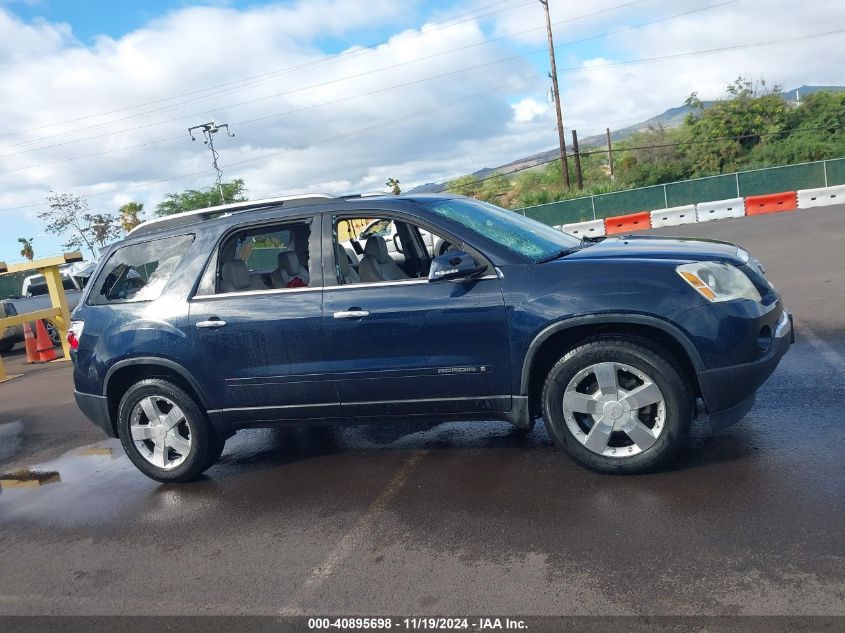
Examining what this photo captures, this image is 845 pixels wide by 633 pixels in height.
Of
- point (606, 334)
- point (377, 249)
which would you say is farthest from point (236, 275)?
point (606, 334)

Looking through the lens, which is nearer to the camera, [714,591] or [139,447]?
[714,591]

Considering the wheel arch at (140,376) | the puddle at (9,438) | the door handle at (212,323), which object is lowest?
the puddle at (9,438)

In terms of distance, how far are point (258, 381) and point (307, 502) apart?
0.88m

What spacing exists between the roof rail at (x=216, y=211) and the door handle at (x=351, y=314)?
2.87 feet

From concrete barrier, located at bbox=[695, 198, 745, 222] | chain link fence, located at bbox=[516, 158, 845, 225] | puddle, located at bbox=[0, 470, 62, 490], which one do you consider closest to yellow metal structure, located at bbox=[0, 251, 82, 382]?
puddle, located at bbox=[0, 470, 62, 490]

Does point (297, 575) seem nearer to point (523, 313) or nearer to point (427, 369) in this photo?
point (427, 369)

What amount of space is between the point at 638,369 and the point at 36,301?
15972 millimetres

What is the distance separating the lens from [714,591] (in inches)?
123

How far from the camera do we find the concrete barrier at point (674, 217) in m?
27.2

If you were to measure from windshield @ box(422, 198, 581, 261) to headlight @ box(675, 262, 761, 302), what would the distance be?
2.96 ft

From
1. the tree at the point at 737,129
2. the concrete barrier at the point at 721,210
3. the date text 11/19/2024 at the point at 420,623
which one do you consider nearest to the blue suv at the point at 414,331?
the date text 11/19/2024 at the point at 420,623

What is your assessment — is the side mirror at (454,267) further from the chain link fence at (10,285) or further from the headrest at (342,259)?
the chain link fence at (10,285)

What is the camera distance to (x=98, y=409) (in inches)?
217

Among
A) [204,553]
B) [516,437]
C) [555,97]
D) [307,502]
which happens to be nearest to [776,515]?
[516,437]
